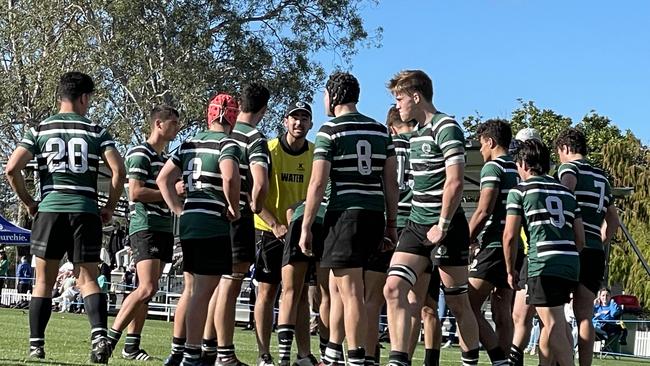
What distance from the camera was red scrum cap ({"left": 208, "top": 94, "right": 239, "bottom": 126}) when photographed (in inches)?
380

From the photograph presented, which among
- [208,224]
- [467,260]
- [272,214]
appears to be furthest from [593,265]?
[208,224]

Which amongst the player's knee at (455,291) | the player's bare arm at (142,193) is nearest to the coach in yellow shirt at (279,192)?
the player's bare arm at (142,193)

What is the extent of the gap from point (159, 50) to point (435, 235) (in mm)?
33404

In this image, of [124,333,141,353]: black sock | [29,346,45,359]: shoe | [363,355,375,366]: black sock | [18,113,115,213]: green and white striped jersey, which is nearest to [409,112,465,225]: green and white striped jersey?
[363,355,375,366]: black sock

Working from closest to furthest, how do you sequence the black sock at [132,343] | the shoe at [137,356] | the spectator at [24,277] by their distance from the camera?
Answer: the shoe at [137,356]
the black sock at [132,343]
the spectator at [24,277]

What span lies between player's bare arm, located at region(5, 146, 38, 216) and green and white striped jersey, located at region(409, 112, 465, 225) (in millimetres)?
3182

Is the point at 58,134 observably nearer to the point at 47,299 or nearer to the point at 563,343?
the point at 47,299

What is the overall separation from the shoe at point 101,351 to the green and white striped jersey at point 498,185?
344 centimetres

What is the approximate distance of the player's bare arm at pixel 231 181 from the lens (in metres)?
9.01

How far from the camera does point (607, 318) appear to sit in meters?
24.2

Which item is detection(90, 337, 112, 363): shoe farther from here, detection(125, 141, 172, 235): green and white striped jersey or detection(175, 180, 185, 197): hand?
detection(125, 141, 172, 235): green and white striped jersey

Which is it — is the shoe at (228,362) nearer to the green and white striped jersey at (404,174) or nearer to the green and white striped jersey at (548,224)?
the green and white striped jersey at (404,174)

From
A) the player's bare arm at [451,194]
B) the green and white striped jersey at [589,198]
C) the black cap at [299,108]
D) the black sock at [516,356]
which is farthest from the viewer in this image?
the black sock at [516,356]

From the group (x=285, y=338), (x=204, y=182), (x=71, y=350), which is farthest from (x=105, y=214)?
(x=71, y=350)
